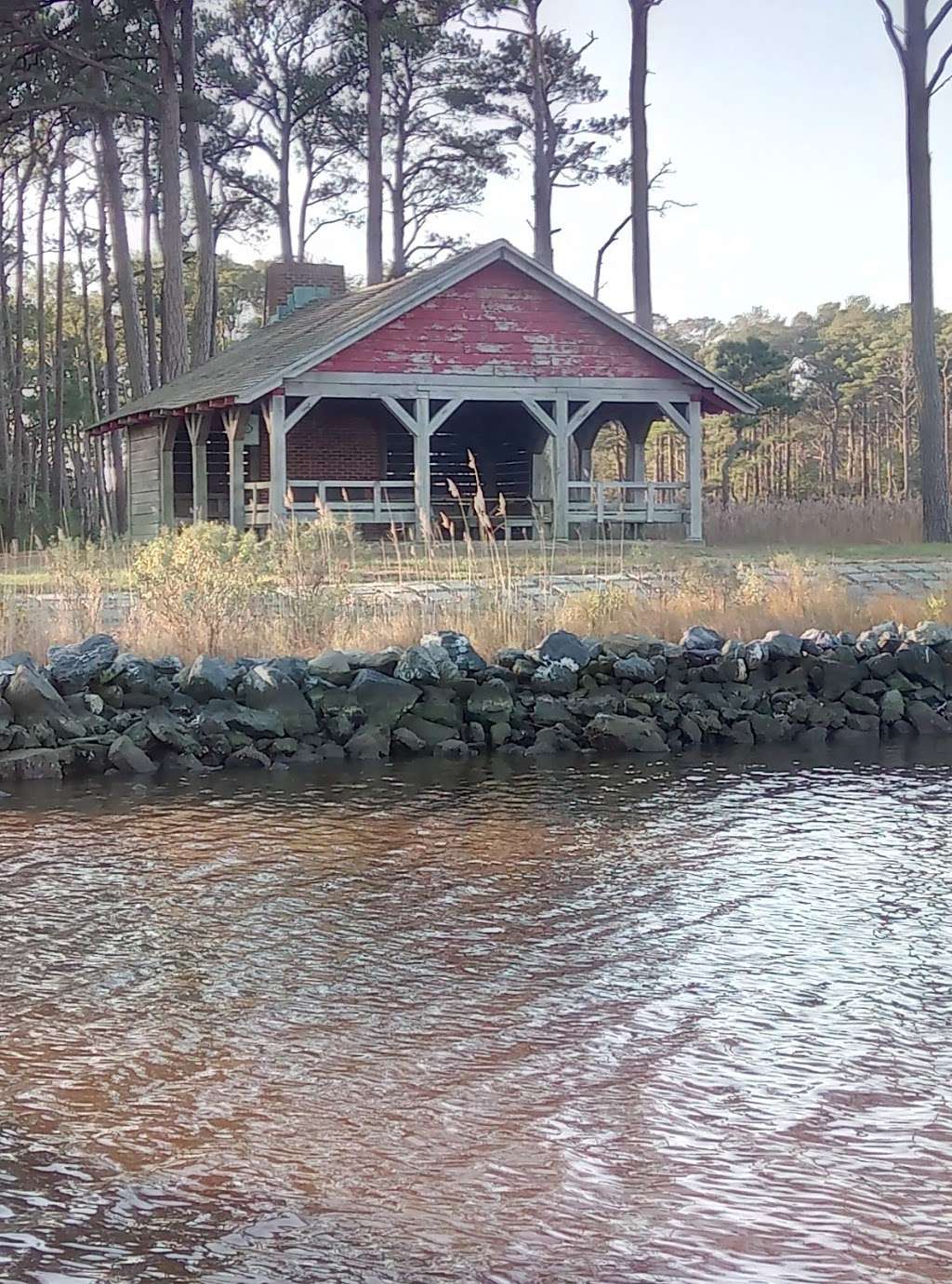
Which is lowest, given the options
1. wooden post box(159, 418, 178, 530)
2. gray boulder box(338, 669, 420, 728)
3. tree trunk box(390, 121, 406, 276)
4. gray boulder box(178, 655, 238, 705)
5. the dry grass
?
gray boulder box(338, 669, 420, 728)

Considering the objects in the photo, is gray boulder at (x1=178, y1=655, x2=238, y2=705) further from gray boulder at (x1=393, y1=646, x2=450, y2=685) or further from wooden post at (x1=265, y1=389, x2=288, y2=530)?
wooden post at (x1=265, y1=389, x2=288, y2=530)

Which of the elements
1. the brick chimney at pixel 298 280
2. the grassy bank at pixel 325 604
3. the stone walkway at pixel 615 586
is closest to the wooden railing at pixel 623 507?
the stone walkway at pixel 615 586

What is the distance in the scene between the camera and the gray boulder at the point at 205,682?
11.8m

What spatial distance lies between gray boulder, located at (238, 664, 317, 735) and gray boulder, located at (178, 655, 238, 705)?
0.13 meters

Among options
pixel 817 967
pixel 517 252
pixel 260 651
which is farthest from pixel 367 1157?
pixel 517 252

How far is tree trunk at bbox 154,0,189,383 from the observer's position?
28.2 meters

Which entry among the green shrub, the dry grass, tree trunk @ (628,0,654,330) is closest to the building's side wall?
tree trunk @ (628,0,654,330)

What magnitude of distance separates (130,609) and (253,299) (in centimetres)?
4408

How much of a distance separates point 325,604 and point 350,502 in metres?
11.1

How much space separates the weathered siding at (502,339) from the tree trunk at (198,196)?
759 cm

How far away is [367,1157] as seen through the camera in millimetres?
4531

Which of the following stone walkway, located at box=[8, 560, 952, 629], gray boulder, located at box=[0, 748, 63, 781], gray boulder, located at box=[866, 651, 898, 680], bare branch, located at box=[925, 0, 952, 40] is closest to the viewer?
gray boulder, located at box=[0, 748, 63, 781]

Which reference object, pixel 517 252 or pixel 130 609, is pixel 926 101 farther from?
pixel 130 609

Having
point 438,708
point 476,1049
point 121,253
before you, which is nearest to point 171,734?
point 438,708
